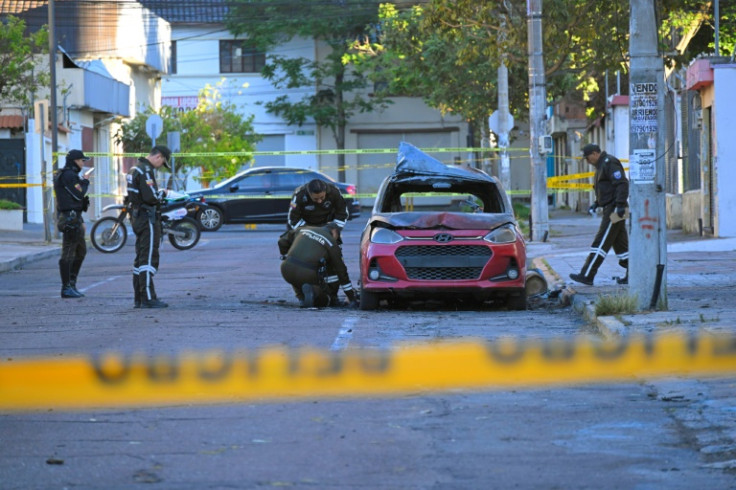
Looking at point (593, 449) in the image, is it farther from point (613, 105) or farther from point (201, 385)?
point (613, 105)

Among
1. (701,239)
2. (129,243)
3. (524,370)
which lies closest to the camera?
(524,370)

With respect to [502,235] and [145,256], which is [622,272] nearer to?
[502,235]

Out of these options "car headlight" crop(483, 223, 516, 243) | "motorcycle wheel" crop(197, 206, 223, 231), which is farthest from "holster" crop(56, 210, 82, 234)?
"motorcycle wheel" crop(197, 206, 223, 231)

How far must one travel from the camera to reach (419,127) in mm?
64125

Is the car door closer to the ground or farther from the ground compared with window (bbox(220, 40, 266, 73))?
closer to the ground

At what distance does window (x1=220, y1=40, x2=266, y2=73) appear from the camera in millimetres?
64500

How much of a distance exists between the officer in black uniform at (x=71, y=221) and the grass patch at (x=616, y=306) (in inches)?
257

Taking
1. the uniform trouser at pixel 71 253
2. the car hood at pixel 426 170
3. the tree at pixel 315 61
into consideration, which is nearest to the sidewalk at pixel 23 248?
the uniform trouser at pixel 71 253

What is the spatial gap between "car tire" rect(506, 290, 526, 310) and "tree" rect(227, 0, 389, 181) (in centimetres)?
4644

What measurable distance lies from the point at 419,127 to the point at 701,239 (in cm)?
3887

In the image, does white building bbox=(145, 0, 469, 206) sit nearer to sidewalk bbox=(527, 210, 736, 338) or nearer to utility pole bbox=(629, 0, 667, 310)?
sidewalk bbox=(527, 210, 736, 338)

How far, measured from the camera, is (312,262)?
1466 cm

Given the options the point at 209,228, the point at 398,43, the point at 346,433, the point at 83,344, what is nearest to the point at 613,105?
Answer: the point at 398,43

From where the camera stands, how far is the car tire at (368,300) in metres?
14.1
